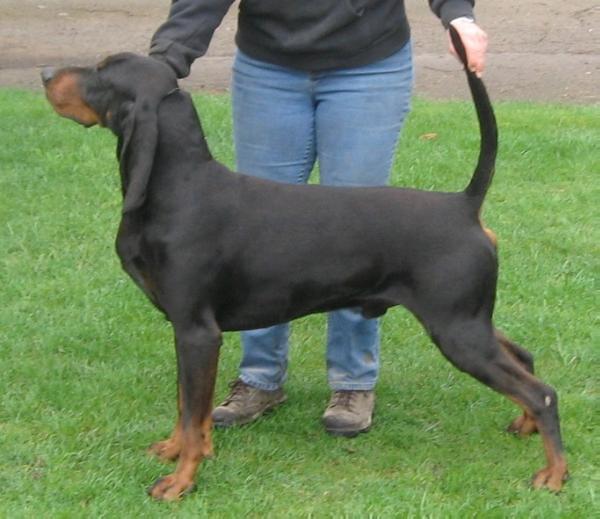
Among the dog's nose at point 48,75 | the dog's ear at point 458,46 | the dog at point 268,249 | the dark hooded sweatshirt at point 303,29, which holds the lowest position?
the dog at point 268,249

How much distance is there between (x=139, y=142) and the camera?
12.7ft

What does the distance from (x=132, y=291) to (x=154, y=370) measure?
3.12 feet

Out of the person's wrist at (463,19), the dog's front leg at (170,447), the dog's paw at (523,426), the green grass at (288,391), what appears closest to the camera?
the person's wrist at (463,19)

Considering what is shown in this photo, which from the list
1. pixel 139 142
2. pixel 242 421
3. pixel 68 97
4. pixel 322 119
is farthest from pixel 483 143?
pixel 242 421

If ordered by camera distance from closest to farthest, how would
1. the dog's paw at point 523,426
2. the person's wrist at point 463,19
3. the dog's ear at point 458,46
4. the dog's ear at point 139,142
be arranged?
the dog's ear at point 139,142
the dog's ear at point 458,46
the person's wrist at point 463,19
the dog's paw at point 523,426

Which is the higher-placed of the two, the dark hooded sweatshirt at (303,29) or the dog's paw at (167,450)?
the dark hooded sweatshirt at (303,29)

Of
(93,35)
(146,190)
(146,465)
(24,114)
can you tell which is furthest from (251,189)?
(93,35)

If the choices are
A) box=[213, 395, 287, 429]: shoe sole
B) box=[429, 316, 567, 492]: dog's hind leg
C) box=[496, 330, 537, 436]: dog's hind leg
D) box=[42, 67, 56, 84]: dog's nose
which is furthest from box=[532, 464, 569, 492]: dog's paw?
box=[42, 67, 56, 84]: dog's nose

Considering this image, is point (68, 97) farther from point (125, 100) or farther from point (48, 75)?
point (125, 100)

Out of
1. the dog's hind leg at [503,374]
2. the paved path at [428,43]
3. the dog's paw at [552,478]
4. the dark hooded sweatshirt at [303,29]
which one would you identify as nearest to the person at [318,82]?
the dark hooded sweatshirt at [303,29]

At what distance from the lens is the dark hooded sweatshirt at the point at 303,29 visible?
422 cm

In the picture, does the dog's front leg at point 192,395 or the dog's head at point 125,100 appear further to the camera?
the dog's front leg at point 192,395

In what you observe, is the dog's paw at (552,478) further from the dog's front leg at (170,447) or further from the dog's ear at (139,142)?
the dog's ear at (139,142)

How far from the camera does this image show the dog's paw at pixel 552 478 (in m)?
4.21
